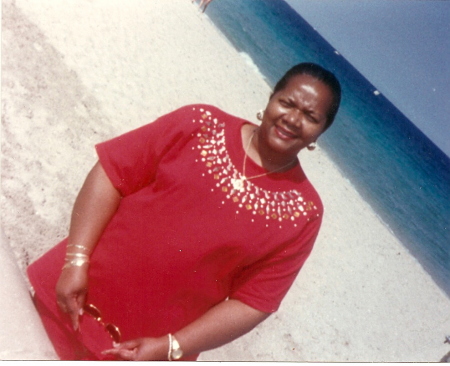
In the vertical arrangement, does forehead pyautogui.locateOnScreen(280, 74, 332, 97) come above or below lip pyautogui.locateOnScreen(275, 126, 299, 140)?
above

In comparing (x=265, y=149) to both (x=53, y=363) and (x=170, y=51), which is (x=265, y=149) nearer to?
(x=53, y=363)

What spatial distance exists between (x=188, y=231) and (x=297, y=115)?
0.34m

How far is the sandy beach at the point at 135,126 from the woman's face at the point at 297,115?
60 centimetres

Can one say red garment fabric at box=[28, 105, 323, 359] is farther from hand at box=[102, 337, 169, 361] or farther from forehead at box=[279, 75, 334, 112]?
forehead at box=[279, 75, 334, 112]

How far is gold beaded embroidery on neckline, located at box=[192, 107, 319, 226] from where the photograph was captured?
2.66ft

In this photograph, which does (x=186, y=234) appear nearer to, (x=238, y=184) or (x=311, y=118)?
(x=238, y=184)

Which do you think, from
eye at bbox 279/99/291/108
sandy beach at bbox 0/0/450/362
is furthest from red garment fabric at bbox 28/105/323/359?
sandy beach at bbox 0/0/450/362

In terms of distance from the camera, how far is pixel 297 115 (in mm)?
820

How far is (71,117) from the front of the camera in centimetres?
192

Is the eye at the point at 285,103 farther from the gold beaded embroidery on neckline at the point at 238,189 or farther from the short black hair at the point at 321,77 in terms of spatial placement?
the gold beaded embroidery on neckline at the point at 238,189

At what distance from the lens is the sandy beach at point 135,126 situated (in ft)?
4.93

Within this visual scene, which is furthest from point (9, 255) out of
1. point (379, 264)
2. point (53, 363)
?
point (379, 264)

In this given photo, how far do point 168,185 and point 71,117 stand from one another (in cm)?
133

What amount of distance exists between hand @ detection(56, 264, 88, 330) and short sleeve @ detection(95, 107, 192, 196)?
0.67 ft
